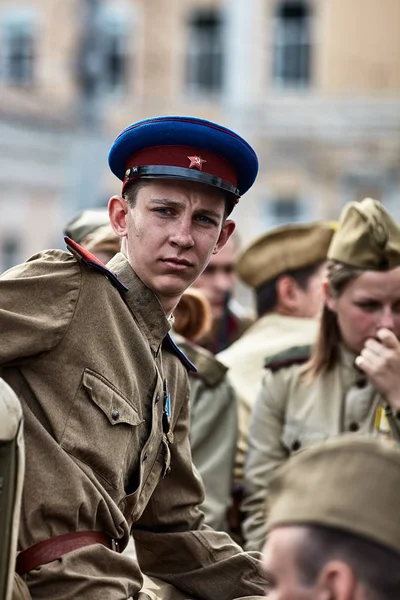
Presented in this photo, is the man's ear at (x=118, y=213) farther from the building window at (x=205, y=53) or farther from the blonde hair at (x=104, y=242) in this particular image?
the building window at (x=205, y=53)

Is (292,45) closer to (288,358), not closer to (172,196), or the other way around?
(288,358)

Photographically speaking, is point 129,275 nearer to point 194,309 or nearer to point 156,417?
point 156,417

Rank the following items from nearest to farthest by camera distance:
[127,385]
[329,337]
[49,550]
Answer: [49,550], [127,385], [329,337]

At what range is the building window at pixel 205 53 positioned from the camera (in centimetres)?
3164

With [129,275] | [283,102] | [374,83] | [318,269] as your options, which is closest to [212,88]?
[283,102]

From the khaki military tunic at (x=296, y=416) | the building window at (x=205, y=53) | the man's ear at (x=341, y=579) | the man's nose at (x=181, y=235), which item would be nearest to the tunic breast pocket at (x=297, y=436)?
the khaki military tunic at (x=296, y=416)

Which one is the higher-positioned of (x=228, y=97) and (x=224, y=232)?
(x=224, y=232)

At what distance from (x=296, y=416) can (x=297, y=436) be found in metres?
0.08

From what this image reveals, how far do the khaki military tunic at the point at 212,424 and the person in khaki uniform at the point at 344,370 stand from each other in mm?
100

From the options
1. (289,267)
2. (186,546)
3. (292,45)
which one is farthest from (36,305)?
(292,45)

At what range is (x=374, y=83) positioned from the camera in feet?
99.9

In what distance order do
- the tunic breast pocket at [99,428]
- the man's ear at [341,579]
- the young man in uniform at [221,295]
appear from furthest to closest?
the young man in uniform at [221,295]
the tunic breast pocket at [99,428]
the man's ear at [341,579]

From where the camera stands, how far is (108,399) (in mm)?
3275

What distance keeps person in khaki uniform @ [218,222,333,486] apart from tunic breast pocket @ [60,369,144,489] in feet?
9.00
